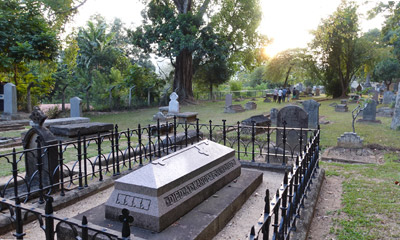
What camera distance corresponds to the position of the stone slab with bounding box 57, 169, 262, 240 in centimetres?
328

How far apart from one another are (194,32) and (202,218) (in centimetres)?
2201

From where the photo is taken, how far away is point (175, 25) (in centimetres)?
2441

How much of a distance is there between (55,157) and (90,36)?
25.3m

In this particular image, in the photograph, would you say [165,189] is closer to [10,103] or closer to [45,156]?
[45,156]

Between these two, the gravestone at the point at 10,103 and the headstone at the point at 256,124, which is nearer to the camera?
the headstone at the point at 256,124

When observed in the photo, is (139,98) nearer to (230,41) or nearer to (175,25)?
(175,25)

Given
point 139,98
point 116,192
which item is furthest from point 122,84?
point 116,192

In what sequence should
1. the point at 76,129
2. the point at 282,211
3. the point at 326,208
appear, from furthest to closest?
the point at 76,129
the point at 326,208
the point at 282,211

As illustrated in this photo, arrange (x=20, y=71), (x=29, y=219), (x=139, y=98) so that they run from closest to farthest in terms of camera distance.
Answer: (x=29, y=219) → (x=20, y=71) → (x=139, y=98)

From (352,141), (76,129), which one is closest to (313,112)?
(352,141)

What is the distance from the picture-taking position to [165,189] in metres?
3.53

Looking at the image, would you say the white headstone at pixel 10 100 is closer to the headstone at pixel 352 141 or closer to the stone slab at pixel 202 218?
the stone slab at pixel 202 218

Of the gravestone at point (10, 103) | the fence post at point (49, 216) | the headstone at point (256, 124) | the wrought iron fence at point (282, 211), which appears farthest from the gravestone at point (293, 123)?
the gravestone at point (10, 103)

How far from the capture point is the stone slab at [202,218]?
3.28m
